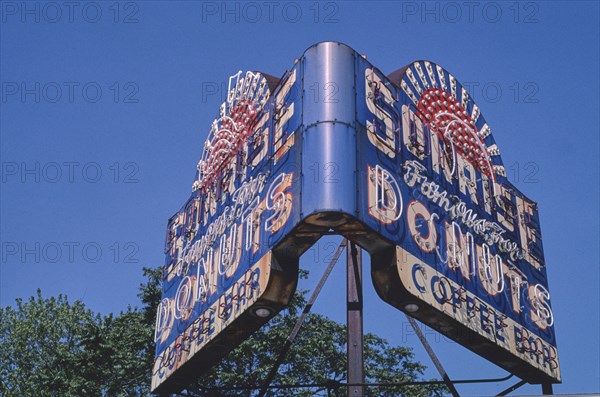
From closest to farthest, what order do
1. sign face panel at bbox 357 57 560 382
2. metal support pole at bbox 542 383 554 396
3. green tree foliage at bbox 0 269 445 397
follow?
sign face panel at bbox 357 57 560 382 → metal support pole at bbox 542 383 554 396 → green tree foliage at bbox 0 269 445 397

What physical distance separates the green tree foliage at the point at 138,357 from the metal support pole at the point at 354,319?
13.4 meters

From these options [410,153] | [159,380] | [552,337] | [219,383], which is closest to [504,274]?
[552,337]

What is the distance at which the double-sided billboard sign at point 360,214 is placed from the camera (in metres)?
13.1

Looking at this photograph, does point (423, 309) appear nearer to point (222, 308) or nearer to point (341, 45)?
point (222, 308)

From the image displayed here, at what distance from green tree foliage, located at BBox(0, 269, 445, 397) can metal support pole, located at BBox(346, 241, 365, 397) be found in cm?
1341

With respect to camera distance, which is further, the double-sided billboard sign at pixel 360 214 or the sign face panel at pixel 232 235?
the sign face panel at pixel 232 235

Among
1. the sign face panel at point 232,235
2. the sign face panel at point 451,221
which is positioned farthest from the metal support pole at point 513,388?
the sign face panel at point 232,235

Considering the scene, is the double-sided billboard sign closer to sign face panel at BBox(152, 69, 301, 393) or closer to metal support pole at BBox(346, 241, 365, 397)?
sign face panel at BBox(152, 69, 301, 393)

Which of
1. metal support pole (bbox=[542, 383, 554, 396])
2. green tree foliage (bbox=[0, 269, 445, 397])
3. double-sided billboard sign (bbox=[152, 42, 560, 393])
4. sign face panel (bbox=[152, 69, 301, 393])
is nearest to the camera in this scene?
double-sided billboard sign (bbox=[152, 42, 560, 393])

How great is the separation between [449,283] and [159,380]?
5711 millimetres

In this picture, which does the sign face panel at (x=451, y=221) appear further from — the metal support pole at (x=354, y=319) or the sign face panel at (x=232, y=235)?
the sign face panel at (x=232, y=235)

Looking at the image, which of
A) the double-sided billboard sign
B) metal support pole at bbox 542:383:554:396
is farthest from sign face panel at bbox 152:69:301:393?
metal support pole at bbox 542:383:554:396

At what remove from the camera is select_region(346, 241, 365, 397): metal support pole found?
13500 millimetres

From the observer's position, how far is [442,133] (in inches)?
642
